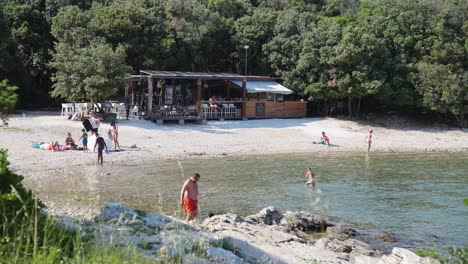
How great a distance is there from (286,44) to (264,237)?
31438mm

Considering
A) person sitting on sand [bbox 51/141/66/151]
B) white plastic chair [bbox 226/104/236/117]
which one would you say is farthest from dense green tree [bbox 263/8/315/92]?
person sitting on sand [bbox 51/141/66/151]

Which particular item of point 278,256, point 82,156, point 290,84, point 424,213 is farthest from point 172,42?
point 278,256

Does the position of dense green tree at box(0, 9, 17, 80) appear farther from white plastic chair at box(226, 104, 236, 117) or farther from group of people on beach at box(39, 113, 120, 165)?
white plastic chair at box(226, 104, 236, 117)

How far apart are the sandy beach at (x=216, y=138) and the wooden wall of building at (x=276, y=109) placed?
1.67 m

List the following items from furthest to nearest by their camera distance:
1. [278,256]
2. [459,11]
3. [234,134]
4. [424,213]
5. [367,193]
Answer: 1. [459,11]
2. [234,134]
3. [367,193]
4. [424,213]
5. [278,256]

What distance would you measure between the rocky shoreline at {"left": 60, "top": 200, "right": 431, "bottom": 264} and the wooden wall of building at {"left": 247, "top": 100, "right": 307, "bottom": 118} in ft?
80.1

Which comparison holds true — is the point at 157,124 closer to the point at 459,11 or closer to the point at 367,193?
the point at 367,193

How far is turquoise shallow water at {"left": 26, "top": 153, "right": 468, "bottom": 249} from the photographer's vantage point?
15.8m

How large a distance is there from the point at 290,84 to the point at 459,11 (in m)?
15.3

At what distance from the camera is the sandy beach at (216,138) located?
24688 mm

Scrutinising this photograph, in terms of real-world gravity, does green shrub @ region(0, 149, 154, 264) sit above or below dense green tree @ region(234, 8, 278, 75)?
below

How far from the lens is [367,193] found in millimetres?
19984

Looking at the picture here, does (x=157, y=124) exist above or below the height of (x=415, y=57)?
below

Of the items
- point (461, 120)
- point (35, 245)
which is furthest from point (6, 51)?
point (35, 245)
